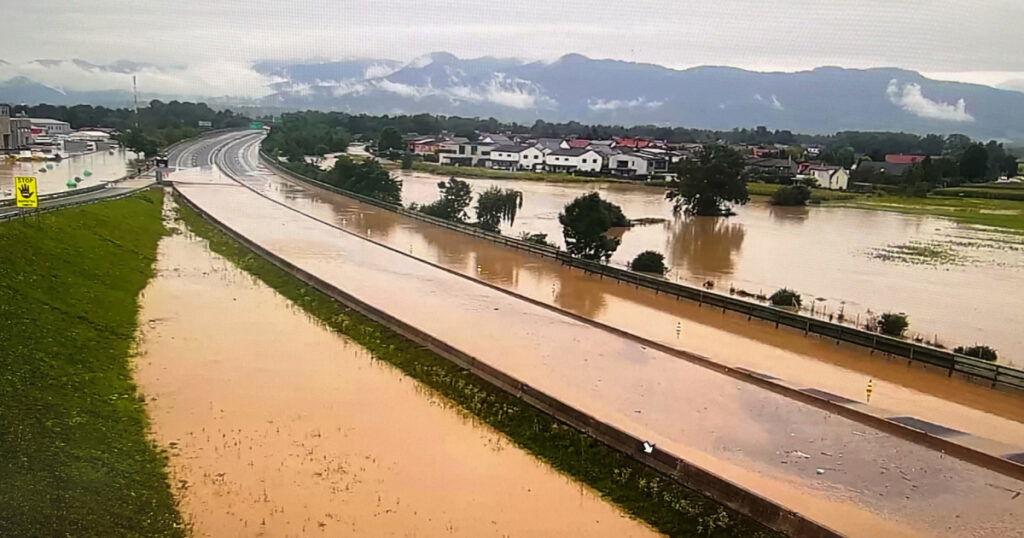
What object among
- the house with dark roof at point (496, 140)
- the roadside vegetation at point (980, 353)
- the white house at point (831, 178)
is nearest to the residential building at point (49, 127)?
the house with dark roof at point (496, 140)

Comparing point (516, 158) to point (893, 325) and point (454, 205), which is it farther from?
point (893, 325)

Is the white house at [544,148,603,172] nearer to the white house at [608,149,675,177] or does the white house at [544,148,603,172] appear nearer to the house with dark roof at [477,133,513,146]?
the white house at [608,149,675,177]

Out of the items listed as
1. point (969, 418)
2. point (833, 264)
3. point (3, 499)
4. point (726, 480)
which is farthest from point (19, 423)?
point (833, 264)

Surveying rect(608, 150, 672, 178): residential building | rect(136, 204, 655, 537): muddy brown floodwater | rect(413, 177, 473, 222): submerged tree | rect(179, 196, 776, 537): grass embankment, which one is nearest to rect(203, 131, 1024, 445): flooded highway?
rect(413, 177, 473, 222): submerged tree

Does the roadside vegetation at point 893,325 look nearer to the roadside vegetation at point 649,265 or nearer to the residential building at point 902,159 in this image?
the roadside vegetation at point 649,265

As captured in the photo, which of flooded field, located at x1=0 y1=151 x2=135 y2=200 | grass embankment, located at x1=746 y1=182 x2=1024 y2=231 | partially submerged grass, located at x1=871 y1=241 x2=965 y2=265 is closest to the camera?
partially submerged grass, located at x1=871 y1=241 x2=965 y2=265

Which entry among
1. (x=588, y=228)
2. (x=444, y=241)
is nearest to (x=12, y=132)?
(x=444, y=241)
